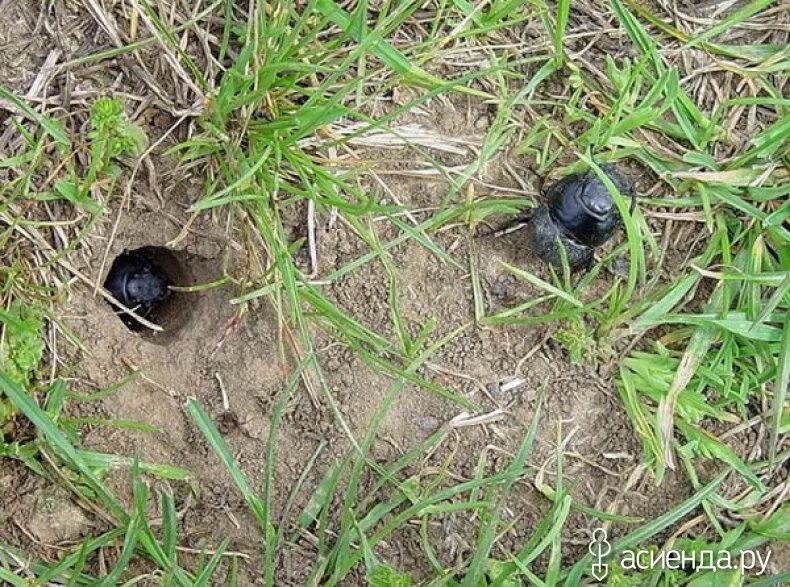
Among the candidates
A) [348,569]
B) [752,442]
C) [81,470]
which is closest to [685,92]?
[752,442]

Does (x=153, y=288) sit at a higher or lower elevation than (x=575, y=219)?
lower

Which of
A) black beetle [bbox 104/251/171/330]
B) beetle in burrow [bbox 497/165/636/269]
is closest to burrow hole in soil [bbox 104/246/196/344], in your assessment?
black beetle [bbox 104/251/171/330]

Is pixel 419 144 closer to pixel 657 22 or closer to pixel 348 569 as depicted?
pixel 657 22

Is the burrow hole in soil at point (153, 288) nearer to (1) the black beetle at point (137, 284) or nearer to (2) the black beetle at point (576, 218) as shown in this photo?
(1) the black beetle at point (137, 284)

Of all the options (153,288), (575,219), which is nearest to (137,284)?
(153,288)

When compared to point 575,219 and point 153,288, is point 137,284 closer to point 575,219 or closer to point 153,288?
point 153,288

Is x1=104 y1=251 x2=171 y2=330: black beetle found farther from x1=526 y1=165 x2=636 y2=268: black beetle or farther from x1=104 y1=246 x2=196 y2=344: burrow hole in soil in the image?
x1=526 y1=165 x2=636 y2=268: black beetle
